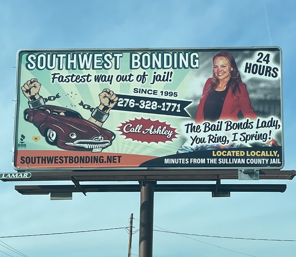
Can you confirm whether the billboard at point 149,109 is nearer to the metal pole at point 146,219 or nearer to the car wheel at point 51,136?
the car wheel at point 51,136

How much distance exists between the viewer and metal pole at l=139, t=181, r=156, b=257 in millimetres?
15891

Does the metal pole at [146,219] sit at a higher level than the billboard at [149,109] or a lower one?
lower

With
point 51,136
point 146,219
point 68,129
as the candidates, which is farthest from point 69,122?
point 146,219

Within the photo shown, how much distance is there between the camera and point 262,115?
16.4 m

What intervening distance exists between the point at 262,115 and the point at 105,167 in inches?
189

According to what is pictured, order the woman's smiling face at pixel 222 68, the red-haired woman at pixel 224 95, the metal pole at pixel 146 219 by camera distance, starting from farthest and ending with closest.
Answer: the woman's smiling face at pixel 222 68 → the red-haired woman at pixel 224 95 → the metal pole at pixel 146 219

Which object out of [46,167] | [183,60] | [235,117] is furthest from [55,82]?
[235,117]

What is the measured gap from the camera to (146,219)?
16141 mm

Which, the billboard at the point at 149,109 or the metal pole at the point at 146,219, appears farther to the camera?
the billboard at the point at 149,109

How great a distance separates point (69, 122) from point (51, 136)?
672mm

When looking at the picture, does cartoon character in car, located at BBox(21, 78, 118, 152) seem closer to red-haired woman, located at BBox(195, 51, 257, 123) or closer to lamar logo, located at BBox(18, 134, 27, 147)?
lamar logo, located at BBox(18, 134, 27, 147)

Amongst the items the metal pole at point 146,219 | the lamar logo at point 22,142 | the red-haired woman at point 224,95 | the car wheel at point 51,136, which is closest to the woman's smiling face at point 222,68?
the red-haired woman at point 224,95

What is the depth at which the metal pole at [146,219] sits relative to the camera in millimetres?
15891

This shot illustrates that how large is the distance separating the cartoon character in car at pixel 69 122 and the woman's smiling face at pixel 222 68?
3.14 meters
